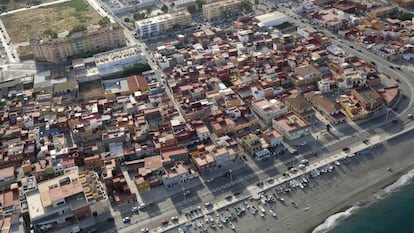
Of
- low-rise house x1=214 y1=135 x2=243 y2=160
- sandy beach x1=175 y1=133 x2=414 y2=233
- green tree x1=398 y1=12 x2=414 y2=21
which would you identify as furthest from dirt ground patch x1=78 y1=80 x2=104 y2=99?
green tree x1=398 y1=12 x2=414 y2=21

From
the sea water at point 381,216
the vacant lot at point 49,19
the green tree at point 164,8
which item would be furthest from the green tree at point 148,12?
the sea water at point 381,216

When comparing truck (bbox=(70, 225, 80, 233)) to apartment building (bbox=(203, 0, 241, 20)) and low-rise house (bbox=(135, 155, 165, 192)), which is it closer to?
low-rise house (bbox=(135, 155, 165, 192))

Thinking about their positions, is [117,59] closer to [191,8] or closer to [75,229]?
[191,8]

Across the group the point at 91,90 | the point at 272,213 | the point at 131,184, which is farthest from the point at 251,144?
the point at 91,90

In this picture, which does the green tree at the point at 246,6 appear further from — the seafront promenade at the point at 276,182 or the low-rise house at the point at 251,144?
the seafront promenade at the point at 276,182

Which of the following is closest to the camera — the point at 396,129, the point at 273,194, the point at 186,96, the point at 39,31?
the point at 273,194

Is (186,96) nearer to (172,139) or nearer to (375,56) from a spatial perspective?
(172,139)

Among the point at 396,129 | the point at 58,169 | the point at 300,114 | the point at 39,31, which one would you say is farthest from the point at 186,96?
the point at 39,31
